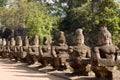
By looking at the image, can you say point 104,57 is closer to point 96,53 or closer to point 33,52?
point 96,53

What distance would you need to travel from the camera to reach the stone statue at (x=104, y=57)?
903cm

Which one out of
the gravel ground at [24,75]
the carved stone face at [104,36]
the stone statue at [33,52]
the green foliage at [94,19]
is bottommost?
the gravel ground at [24,75]

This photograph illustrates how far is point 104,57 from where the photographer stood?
941cm

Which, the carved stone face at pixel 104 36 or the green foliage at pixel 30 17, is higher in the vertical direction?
the green foliage at pixel 30 17

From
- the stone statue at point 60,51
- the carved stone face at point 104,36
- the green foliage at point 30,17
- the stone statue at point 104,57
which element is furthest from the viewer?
the green foliage at point 30,17

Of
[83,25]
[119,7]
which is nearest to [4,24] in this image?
[83,25]

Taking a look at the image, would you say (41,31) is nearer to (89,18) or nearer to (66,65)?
(89,18)

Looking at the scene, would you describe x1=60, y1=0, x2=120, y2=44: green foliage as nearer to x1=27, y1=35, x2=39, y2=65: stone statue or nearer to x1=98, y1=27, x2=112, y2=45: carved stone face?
x1=27, y1=35, x2=39, y2=65: stone statue

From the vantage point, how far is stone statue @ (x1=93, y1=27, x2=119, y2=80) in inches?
356

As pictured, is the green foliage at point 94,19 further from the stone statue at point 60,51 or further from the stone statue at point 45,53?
the stone statue at point 60,51

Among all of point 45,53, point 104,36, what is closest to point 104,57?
point 104,36

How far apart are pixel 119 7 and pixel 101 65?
60.3ft

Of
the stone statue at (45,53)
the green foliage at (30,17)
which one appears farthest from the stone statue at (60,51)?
the green foliage at (30,17)

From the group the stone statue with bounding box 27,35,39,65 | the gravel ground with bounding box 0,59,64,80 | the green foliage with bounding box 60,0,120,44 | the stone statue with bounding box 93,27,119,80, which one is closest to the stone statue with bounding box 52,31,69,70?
the gravel ground with bounding box 0,59,64,80
